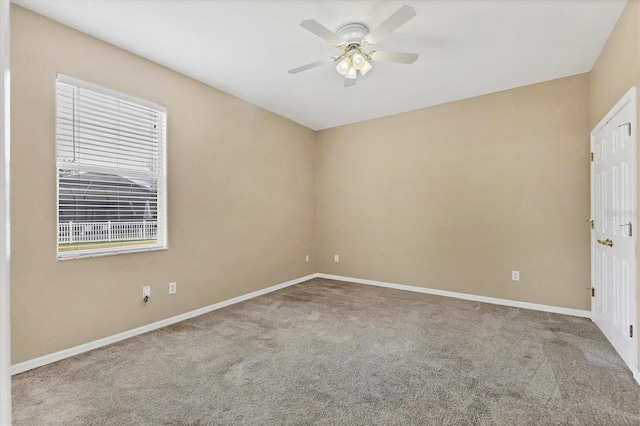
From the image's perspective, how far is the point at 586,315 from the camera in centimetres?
326

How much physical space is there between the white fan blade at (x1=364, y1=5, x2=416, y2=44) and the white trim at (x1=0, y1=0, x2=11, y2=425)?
2.00m

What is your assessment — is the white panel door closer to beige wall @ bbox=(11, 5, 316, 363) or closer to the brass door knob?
the brass door knob

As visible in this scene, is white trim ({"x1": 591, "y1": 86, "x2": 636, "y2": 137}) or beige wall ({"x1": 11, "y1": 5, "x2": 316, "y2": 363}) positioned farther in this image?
beige wall ({"x1": 11, "y1": 5, "x2": 316, "y2": 363})

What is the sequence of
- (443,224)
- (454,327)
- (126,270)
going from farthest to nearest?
(443,224) → (454,327) → (126,270)

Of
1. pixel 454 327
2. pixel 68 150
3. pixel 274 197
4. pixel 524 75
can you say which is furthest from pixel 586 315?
pixel 68 150

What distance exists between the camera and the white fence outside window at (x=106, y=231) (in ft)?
8.14

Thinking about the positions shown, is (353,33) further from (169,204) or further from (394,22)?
(169,204)

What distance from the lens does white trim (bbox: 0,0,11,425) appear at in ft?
1.79

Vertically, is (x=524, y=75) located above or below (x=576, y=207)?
above

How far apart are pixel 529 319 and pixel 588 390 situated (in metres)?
1.35

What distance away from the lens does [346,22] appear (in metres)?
2.39

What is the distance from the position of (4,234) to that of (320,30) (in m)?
2.20

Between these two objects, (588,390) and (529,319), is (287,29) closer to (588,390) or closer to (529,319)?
(588,390)

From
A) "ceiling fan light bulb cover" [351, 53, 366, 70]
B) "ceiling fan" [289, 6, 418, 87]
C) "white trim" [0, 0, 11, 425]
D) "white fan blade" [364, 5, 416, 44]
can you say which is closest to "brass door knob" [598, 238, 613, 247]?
"ceiling fan" [289, 6, 418, 87]
